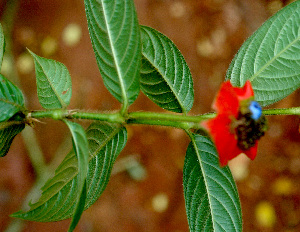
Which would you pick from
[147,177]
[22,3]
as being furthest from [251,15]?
[22,3]

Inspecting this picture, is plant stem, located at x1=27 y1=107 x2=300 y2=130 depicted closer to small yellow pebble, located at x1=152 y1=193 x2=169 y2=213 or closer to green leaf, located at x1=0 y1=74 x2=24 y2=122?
green leaf, located at x1=0 y1=74 x2=24 y2=122

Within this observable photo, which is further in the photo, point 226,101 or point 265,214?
point 265,214

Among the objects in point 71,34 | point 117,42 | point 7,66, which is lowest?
point 117,42

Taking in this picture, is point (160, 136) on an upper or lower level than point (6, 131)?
upper

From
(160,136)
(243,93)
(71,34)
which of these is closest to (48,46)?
(71,34)

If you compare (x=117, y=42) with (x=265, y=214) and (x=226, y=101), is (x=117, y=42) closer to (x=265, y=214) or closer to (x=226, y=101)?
(x=226, y=101)
